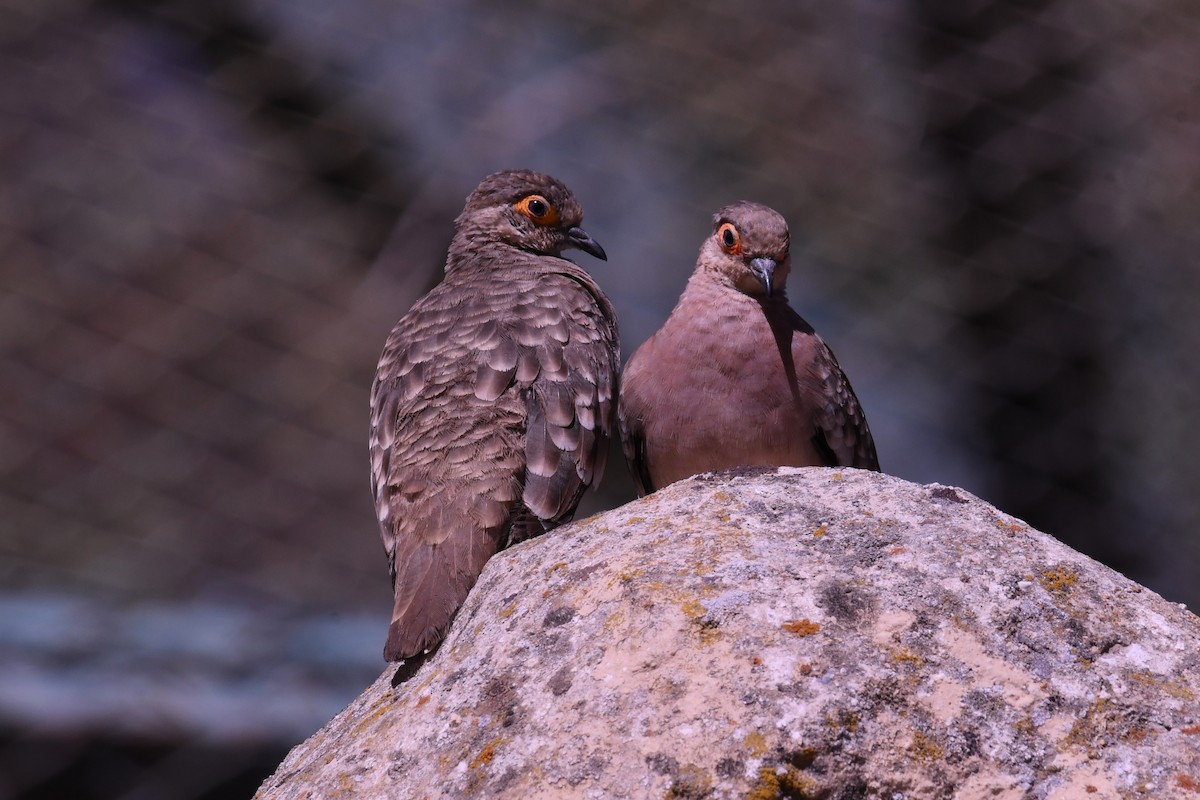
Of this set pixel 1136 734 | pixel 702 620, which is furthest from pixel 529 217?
pixel 1136 734

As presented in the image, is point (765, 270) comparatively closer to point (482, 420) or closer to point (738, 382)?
point (738, 382)

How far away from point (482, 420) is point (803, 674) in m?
1.79

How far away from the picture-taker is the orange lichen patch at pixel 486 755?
7.47 ft

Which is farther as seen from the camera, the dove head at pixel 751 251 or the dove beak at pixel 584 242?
the dove beak at pixel 584 242

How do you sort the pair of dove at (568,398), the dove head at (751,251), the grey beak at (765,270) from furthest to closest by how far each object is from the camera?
the dove head at (751,251), the grey beak at (765,270), the pair of dove at (568,398)

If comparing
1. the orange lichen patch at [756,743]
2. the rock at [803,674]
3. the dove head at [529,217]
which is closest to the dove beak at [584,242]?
the dove head at [529,217]

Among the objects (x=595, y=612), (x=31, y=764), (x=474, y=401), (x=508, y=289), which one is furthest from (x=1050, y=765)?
(x=31, y=764)

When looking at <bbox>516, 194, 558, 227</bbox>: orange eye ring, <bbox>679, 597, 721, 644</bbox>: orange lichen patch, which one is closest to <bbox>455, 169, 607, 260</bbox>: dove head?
<bbox>516, 194, 558, 227</bbox>: orange eye ring

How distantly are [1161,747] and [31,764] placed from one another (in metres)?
4.61

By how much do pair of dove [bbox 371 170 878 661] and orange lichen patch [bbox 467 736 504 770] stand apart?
1032 millimetres

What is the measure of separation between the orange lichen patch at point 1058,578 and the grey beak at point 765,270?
5.79 ft

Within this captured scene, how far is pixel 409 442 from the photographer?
3904 millimetres

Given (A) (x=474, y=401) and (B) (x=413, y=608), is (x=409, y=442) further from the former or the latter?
(B) (x=413, y=608)

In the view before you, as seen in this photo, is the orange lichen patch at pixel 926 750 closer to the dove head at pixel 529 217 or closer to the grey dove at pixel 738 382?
the grey dove at pixel 738 382
